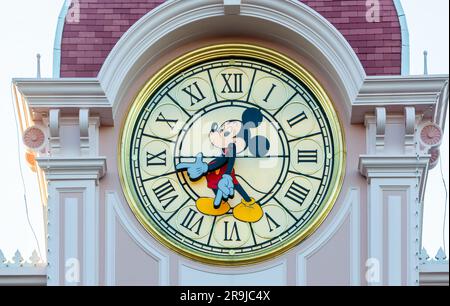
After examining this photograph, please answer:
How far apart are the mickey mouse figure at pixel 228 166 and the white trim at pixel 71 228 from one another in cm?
108

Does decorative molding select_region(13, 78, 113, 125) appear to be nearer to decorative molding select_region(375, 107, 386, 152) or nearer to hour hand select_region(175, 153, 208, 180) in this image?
hour hand select_region(175, 153, 208, 180)

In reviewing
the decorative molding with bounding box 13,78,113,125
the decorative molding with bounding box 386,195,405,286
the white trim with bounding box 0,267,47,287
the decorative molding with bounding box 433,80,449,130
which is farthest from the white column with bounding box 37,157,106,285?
the decorative molding with bounding box 433,80,449,130

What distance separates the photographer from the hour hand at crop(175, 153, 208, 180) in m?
39.0

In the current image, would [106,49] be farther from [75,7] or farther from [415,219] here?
[415,219]

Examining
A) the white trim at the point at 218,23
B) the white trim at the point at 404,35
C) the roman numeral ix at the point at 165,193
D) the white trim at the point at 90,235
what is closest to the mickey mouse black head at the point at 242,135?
the roman numeral ix at the point at 165,193

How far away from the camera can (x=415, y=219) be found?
3881 centimetres

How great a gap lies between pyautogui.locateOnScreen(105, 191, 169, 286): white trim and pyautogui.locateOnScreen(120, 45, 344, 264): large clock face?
111 mm

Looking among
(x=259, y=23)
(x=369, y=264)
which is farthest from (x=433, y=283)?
(x=259, y=23)

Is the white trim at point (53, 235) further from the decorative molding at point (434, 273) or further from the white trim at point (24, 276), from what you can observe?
the decorative molding at point (434, 273)

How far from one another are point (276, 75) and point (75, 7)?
2.07 m

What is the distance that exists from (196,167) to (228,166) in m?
0.31

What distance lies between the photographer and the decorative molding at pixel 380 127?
38969mm

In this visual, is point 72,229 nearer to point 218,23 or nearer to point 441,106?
point 218,23

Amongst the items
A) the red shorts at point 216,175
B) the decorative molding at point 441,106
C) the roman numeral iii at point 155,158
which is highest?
the decorative molding at point 441,106
